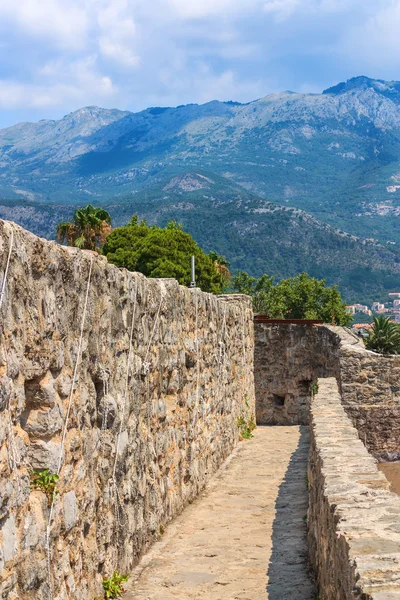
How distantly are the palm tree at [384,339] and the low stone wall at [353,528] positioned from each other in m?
12.6

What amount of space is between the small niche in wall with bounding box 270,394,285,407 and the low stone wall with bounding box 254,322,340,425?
3 centimetres

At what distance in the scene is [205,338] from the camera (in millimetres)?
9977

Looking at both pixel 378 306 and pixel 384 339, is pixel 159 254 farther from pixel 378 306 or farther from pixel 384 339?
pixel 378 306

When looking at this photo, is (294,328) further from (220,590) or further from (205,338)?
(220,590)

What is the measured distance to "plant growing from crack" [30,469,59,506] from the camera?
413 cm

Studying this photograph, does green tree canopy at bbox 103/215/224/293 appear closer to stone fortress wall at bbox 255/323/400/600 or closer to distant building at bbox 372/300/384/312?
stone fortress wall at bbox 255/323/400/600

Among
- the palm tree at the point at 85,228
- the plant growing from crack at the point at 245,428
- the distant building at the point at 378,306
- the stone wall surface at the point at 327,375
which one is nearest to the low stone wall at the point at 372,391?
the stone wall surface at the point at 327,375

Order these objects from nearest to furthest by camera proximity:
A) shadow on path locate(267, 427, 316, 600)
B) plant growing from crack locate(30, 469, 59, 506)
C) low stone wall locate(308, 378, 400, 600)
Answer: low stone wall locate(308, 378, 400, 600) < plant growing from crack locate(30, 469, 59, 506) < shadow on path locate(267, 427, 316, 600)

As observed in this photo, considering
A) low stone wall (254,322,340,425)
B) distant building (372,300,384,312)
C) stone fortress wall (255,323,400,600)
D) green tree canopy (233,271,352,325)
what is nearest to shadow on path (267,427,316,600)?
stone fortress wall (255,323,400,600)

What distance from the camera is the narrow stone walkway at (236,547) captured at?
5590mm

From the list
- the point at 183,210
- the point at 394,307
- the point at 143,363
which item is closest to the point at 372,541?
the point at 143,363

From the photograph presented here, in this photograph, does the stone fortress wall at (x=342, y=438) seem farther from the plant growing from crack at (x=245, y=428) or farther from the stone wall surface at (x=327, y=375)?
the plant growing from crack at (x=245, y=428)

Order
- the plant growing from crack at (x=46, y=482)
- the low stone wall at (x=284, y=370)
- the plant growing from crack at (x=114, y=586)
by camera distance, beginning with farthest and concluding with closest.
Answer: the low stone wall at (x=284, y=370) < the plant growing from crack at (x=114, y=586) < the plant growing from crack at (x=46, y=482)

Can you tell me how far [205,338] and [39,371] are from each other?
5.86 meters
